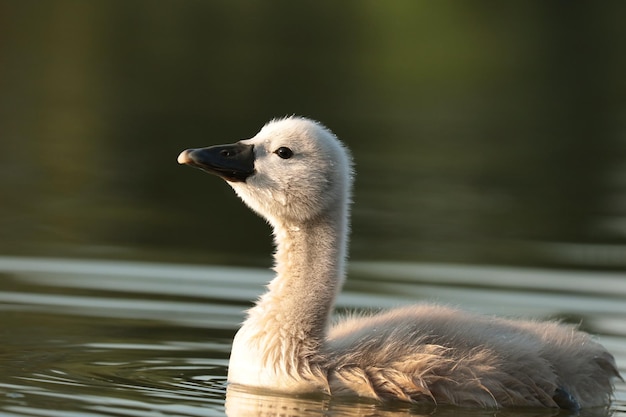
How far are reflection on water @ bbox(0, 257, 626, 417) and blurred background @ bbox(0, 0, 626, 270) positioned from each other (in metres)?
0.73

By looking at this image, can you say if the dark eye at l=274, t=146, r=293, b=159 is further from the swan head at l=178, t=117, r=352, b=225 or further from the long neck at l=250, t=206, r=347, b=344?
the long neck at l=250, t=206, r=347, b=344

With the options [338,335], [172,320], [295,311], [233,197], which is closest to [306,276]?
[295,311]

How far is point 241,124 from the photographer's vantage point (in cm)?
2700

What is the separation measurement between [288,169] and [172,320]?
2298 millimetres

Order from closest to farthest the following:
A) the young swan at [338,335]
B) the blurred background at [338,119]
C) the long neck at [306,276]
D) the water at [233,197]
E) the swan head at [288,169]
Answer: the young swan at [338,335] < the long neck at [306,276] < the swan head at [288,169] < the water at [233,197] < the blurred background at [338,119]

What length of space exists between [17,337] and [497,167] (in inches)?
533

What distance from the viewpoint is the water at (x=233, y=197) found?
423 inches

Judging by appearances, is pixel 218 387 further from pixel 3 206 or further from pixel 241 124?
pixel 241 124

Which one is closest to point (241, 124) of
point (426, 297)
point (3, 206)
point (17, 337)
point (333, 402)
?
point (3, 206)

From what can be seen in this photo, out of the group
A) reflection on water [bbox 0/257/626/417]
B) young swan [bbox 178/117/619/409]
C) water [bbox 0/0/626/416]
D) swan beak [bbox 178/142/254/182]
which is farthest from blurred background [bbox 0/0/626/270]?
young swan [bbox 178/117/619/409]

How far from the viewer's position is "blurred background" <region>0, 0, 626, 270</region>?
15953mm

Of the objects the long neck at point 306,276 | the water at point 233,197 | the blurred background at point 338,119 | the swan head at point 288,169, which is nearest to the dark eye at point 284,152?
the swan head at point 288,169

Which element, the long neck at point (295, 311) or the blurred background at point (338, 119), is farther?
the blurred background at point (338, 119)

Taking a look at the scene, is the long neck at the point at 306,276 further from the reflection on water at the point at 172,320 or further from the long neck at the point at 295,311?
the reflection on water at the point at 172,320
